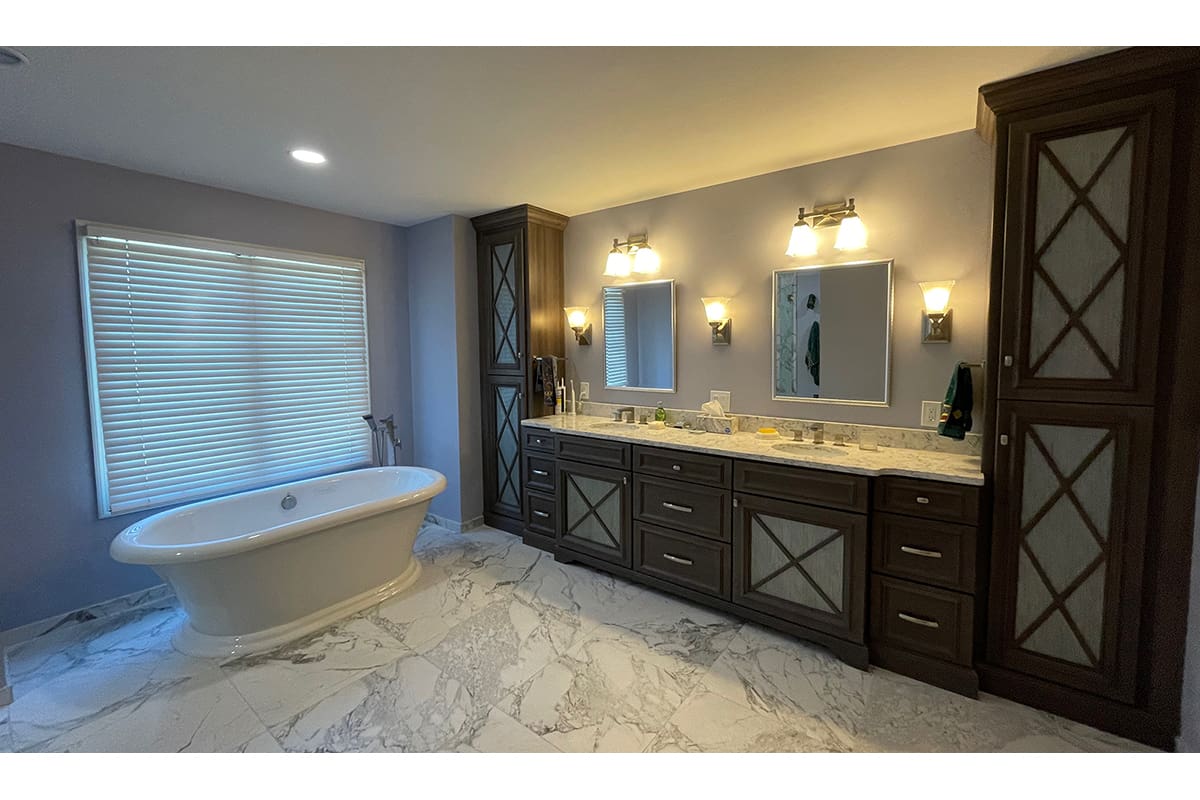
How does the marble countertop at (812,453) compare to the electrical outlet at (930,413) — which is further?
the electrical outlet at (930,413)

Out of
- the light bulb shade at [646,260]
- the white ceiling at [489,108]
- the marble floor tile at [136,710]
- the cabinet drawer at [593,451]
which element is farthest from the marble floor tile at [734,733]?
the light bulb shade at [646,260]

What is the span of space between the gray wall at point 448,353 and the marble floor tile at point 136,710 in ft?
6.27

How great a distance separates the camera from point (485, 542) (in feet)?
12.1

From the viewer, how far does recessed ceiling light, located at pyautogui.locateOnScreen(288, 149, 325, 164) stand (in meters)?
2.47

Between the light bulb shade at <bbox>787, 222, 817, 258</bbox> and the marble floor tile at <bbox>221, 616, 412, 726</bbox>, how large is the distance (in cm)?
290

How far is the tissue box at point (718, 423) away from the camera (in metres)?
2.99

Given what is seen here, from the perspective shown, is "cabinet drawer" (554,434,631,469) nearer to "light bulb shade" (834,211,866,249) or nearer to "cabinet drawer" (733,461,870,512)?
"cabinet drawer" (733,461,870,512)

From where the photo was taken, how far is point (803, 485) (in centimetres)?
228

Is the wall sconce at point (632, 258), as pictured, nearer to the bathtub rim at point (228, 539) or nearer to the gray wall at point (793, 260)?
the gray wall at point (793, 260)

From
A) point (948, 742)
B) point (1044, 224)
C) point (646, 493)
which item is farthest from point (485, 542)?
point (1044, 224)

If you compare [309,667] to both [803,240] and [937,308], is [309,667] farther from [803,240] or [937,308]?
[937,308]

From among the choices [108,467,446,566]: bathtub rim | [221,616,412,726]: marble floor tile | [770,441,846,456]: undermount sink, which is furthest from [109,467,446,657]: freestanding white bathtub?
[770,441,846,456]: undermount sink

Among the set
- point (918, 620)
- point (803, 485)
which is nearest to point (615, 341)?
point (803, 485)

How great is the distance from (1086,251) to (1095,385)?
0.49m
